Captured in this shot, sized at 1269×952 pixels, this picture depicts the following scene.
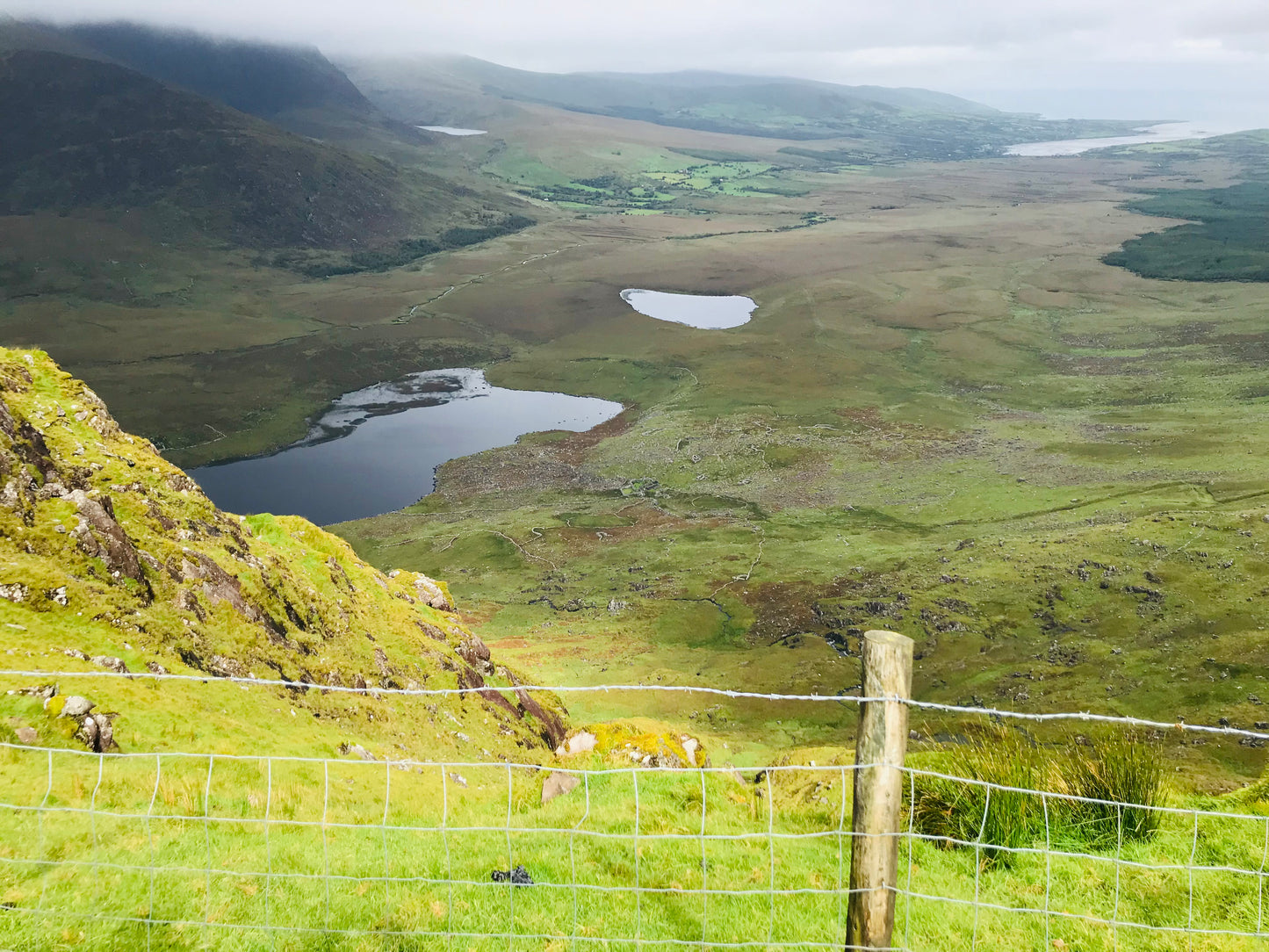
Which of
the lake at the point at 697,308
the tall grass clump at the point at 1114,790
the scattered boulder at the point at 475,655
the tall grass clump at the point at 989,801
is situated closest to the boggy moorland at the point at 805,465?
the lake at the point at 697,308

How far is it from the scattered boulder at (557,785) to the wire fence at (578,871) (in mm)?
1102

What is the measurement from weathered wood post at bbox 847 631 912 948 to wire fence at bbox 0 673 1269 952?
0.71ft

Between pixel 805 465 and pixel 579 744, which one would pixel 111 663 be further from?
pixel 805 465

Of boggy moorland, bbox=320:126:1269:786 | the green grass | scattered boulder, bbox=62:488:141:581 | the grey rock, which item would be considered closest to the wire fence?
the green grass

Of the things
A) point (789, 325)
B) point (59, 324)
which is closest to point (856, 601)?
point (789, 325)

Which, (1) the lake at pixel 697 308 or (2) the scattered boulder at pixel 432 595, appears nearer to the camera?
(2) the scattered boulder at pixel 432 595

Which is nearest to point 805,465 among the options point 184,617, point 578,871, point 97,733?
point 184,617

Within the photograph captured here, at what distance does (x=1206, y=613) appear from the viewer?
170ft

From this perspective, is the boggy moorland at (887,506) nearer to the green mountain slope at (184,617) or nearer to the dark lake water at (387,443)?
the dark lake water at (387,443)

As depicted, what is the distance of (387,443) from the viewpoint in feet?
411

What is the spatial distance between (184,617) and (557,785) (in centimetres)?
874

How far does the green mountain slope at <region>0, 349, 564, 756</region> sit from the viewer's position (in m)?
14.7

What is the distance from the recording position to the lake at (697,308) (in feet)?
579

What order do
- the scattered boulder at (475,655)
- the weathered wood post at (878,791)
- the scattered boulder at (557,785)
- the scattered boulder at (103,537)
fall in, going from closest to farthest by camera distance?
the weathered wood post at (878,791)
the scattered boulder at (557,785)
the scattered boulder at (103,537)
the scattered boulder at (475,655)
